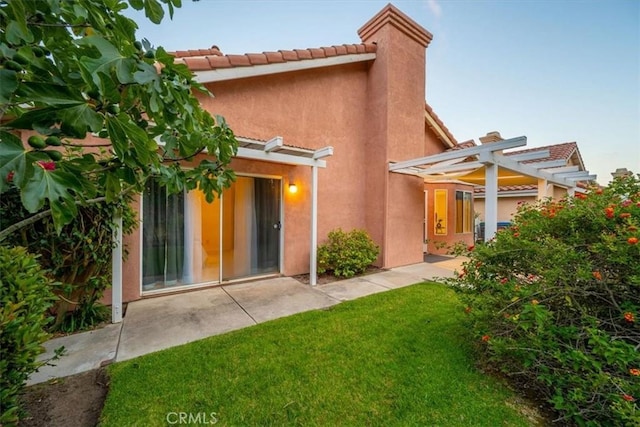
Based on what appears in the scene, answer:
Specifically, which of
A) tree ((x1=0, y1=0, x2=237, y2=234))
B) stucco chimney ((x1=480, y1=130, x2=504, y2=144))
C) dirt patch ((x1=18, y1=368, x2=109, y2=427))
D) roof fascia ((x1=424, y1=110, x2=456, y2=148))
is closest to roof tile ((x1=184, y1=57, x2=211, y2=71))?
tree ((x1=0, y1=0, x2=237, y2=234))

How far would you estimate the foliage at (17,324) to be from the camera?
2488 millimetres

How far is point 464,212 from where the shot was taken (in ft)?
53.8

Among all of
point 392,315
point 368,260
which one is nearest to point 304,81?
point 368,260

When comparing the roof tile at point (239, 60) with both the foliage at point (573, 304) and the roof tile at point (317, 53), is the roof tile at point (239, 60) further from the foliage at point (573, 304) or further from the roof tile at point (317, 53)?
the foliage at point (573, 304)

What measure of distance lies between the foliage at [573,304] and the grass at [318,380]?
2.31 feet

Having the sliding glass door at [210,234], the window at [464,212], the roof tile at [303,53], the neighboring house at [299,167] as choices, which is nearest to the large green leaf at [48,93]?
the neighboring house at [299,167]

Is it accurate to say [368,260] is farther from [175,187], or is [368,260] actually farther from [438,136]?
[438,136]

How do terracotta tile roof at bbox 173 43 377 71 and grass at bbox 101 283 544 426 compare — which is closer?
grass at bbox 101 283 544 426

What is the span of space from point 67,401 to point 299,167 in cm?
804

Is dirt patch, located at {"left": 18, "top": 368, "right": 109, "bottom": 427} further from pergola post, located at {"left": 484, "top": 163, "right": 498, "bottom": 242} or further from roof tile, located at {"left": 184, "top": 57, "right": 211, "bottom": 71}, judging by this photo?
pergola post, located at {"left": 484, "top": 163, "right": 498, "bottom": 242}

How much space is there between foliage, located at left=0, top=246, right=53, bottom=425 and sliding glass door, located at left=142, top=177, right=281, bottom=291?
4106 millimetres

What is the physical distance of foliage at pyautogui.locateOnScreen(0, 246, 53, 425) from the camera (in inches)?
98.0

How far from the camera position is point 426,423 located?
3.10 m

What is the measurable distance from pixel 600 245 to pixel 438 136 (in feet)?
42.5
